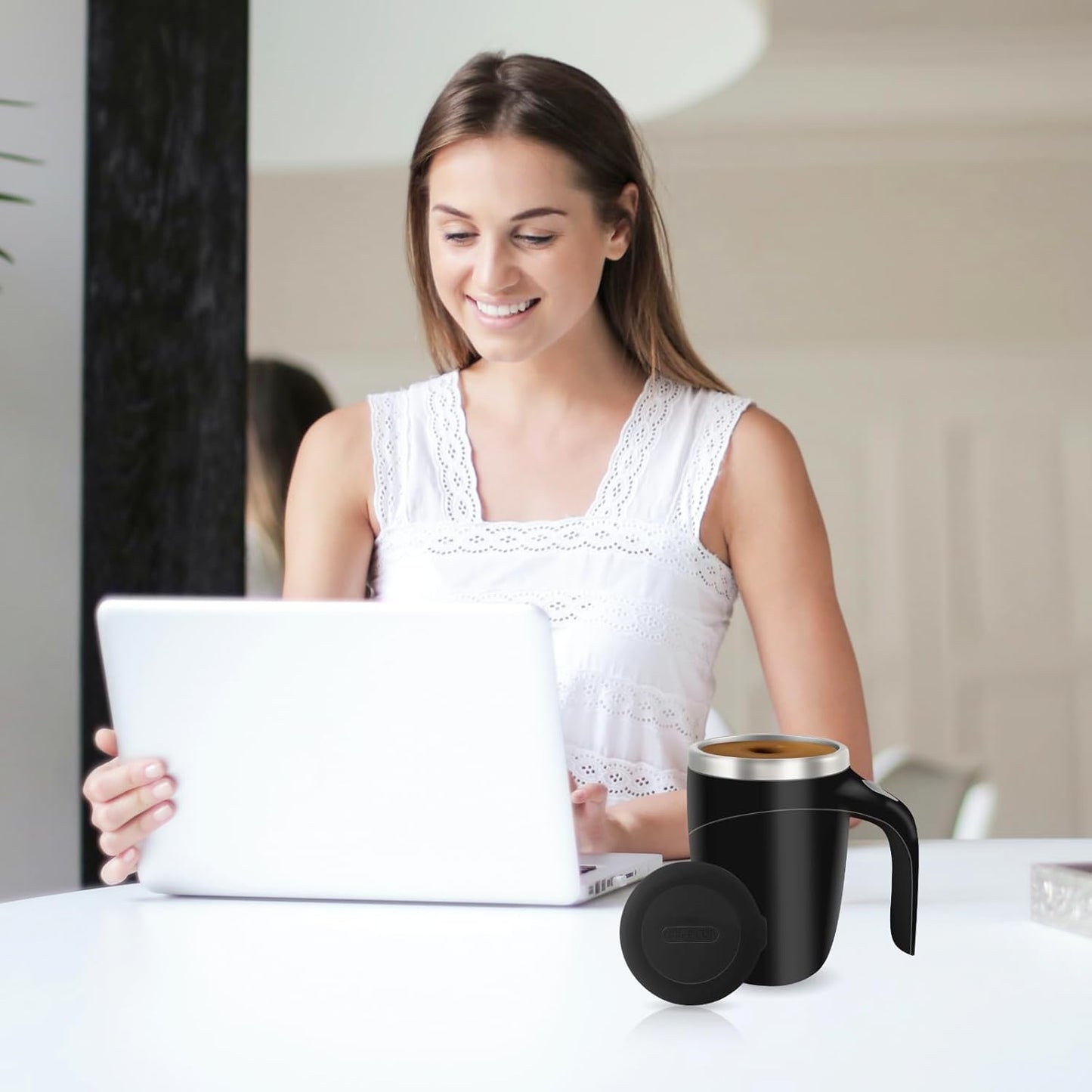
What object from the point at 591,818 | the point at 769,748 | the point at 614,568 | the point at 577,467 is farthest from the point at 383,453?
→ the point at 769,748

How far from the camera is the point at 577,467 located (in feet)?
5.56

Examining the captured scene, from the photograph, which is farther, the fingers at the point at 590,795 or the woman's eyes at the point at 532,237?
the woman's eyes at the point at 532,237

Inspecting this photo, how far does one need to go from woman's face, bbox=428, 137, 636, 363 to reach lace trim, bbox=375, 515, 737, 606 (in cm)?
22

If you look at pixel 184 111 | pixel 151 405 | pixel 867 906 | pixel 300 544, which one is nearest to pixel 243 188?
pixel 184 111

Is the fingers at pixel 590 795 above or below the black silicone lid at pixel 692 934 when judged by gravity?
above

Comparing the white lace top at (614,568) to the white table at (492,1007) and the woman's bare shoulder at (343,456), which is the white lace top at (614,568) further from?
the white table at (492,1007)

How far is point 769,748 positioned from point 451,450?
3.35 feet

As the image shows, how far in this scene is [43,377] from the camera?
2393mm

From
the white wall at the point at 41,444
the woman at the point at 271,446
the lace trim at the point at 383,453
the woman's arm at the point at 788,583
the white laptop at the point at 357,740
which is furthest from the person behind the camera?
the woman at the point at 271,446

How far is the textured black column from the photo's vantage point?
96.0 inches

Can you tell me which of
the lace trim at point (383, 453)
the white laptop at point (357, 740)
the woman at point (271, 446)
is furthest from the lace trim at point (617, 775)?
the woman at point (271, 446)

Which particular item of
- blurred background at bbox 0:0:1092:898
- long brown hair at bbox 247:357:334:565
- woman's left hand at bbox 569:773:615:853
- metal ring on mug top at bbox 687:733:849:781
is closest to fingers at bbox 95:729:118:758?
woman's left hand at bbox 569:773:615:853

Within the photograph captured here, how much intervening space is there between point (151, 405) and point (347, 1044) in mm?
2030

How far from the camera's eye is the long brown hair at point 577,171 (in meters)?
1.54
